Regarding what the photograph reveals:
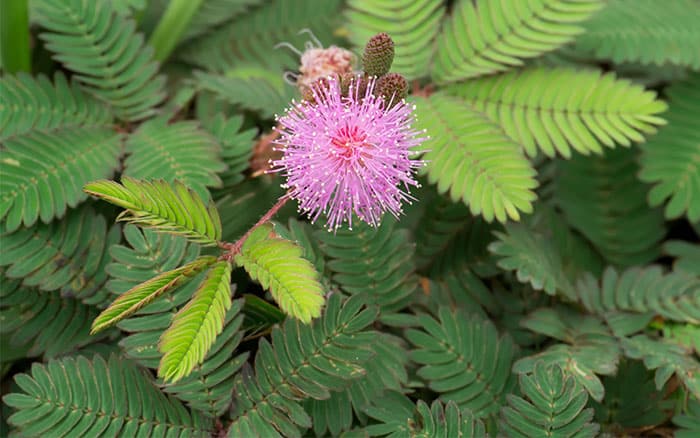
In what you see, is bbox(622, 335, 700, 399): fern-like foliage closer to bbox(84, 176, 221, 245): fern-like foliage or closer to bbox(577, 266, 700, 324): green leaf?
bbox(577, 266, 700, 324): green leaf

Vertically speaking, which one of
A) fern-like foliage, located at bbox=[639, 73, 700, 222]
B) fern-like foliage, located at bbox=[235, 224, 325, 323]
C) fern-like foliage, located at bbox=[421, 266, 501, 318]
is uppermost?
fern-like foliage, located at bbox=[639, 73, 700, 222]

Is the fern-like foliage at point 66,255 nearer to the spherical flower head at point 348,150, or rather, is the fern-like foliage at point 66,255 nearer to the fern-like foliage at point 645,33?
the spherical flower head at point 348,150

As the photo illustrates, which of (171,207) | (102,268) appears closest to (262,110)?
(102,268)

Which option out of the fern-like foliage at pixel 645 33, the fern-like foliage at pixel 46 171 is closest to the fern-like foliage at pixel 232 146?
the fern-like foliage at pixel 46 171

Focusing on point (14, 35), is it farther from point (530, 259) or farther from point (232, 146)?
point (530, 259)

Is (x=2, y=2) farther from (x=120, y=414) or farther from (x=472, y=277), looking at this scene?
(x=472, y=277)

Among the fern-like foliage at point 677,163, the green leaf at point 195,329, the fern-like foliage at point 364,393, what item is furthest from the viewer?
the fern-like foliage at point 677,163

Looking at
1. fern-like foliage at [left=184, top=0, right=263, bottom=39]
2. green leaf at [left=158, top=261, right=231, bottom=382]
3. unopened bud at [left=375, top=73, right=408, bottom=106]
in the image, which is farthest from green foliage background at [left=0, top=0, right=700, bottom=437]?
unopened bud at [left=375, top=73, right=408, bottom=106]
